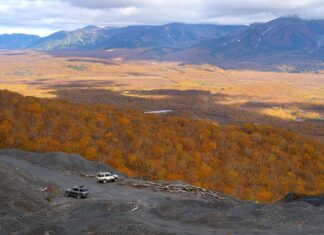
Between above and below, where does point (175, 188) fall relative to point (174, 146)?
above

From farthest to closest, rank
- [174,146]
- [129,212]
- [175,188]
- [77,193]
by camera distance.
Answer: [174,146] → [175,188] → [77,193] → [129,212]

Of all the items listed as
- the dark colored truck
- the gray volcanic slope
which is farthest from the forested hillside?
the dark colored truck

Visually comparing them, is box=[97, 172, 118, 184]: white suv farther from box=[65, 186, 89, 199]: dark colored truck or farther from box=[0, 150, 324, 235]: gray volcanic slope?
box=[65, 186, 89, 199]: dark colored truck

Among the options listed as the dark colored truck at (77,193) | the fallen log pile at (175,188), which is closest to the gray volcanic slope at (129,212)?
the fallen log pile at (175,188)

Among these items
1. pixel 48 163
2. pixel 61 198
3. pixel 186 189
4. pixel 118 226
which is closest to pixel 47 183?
pixel 61 198

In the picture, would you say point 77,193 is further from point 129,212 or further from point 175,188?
point 175,188

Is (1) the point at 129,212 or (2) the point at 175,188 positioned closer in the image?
(1) the point at 129,212

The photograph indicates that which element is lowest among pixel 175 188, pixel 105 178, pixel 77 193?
pixel 175 188

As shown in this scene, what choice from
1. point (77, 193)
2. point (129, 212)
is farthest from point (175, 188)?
point (129, 212)
